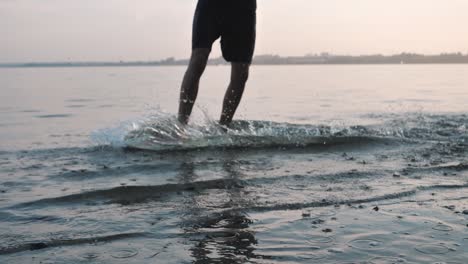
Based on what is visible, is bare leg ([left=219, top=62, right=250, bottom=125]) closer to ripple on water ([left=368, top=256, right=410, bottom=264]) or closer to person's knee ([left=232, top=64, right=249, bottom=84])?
person's knee ([left=232, top=64, right=249, bottom=84])

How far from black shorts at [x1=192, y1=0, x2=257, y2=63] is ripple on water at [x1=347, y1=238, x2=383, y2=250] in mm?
3313

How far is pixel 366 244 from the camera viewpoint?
2.39 m

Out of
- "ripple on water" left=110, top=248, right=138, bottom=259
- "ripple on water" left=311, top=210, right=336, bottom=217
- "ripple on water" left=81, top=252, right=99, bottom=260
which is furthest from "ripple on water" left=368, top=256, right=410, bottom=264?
"ripple on water" left=81, top=252, right=99, bottom=260

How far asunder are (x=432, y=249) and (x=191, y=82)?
3.48m

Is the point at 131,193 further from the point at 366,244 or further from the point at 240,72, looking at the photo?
the point at 240,72

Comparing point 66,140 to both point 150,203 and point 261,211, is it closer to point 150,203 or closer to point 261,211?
point 150,203

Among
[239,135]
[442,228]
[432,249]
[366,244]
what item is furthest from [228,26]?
[432,249]

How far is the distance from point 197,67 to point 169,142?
0.80 metres

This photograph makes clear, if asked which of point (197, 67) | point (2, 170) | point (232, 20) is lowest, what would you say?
point (2, 170)

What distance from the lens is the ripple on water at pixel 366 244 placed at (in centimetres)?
235

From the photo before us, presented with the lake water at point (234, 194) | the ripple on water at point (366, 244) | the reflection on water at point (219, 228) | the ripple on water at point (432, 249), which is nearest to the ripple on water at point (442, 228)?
the lake water at point (234, 194)

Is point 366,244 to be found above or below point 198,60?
below

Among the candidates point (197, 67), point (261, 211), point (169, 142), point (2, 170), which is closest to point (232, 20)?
point (197, 67)

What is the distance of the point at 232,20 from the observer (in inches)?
213
